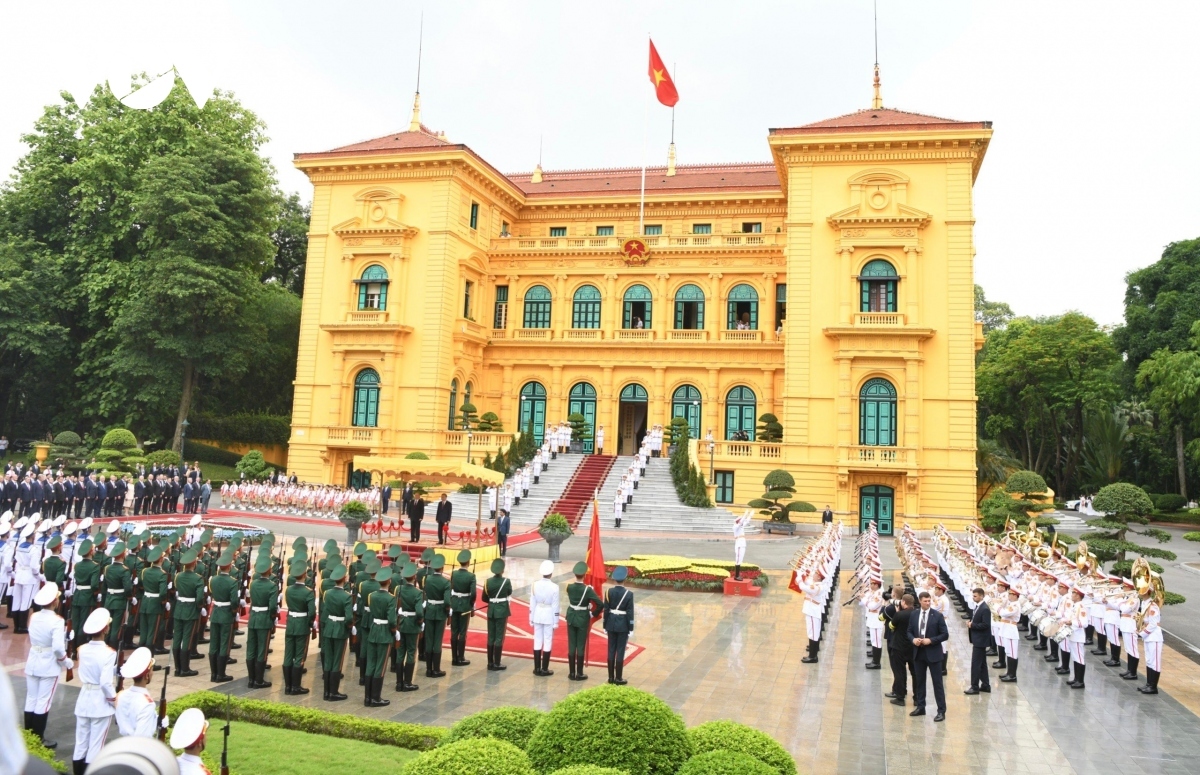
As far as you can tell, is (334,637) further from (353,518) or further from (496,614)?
(353,518)

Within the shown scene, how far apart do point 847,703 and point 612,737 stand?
654cm

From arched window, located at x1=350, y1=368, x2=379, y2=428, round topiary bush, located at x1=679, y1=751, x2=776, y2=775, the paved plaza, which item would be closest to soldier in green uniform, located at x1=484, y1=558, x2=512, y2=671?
the paved plaza

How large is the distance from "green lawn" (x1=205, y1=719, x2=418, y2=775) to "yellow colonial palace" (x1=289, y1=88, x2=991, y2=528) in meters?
27.3

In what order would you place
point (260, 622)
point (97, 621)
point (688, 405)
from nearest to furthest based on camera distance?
1. point (97, 621)
2. point (260, 622)
3. point (688, 405)

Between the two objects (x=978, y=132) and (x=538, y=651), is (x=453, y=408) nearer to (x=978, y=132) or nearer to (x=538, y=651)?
(x=978, y=132)

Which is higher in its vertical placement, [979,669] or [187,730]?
[187,730]

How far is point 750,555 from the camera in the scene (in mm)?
25750

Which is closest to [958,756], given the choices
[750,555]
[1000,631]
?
[1000,631]

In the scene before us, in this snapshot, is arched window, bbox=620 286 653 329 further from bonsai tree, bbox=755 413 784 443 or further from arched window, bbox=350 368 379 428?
arched window, bbox=350 368 379 428

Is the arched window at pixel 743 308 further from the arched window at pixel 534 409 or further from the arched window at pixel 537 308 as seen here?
the arched window at pixel 534 409

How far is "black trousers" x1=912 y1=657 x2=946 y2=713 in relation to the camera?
1039 cm

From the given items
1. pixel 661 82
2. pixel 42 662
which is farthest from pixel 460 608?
pixel 661 82

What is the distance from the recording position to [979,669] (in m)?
11.5

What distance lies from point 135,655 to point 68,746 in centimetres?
347
